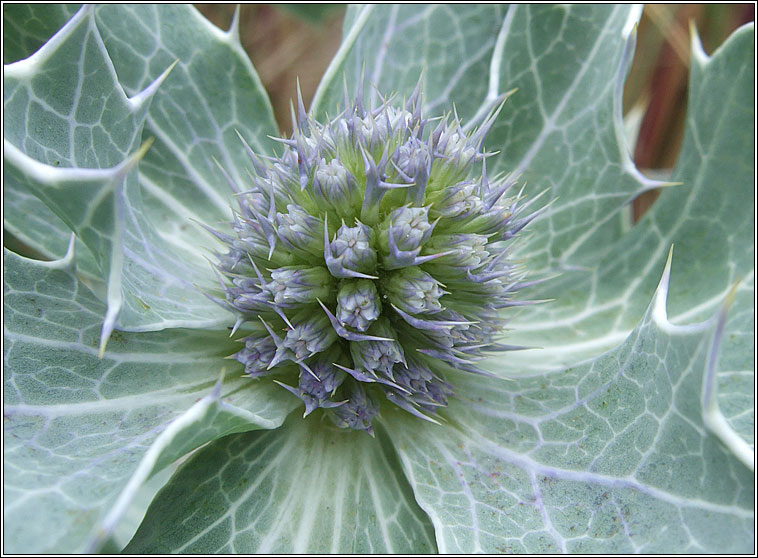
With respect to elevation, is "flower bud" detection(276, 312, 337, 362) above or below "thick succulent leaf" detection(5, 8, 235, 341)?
below

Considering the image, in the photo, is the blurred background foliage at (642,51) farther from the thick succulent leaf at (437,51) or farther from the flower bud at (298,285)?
the flower bud at (298,285)

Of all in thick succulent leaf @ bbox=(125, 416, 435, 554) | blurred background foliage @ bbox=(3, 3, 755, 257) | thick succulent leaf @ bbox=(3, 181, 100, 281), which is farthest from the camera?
blurred background foliage @ bbox=(3, 3, 755, 257)

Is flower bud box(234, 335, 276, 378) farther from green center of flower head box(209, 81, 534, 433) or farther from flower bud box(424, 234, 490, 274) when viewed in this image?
flower bud box(424, 234, 490, 274)

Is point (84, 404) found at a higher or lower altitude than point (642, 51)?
lower

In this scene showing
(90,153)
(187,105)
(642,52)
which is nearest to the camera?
(90,153)

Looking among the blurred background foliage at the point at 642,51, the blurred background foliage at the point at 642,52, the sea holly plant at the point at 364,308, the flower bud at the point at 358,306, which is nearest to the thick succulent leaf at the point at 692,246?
the sea holly plant at the point at 364,308

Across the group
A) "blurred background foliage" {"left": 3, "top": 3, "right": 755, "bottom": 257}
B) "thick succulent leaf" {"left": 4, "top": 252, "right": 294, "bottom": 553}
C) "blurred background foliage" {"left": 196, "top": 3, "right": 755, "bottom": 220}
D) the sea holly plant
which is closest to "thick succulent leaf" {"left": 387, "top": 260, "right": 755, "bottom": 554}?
the sea holly plant

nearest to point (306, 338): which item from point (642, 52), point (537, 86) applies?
point (537, 86)

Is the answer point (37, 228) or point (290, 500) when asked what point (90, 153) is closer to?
point (37, 228)
